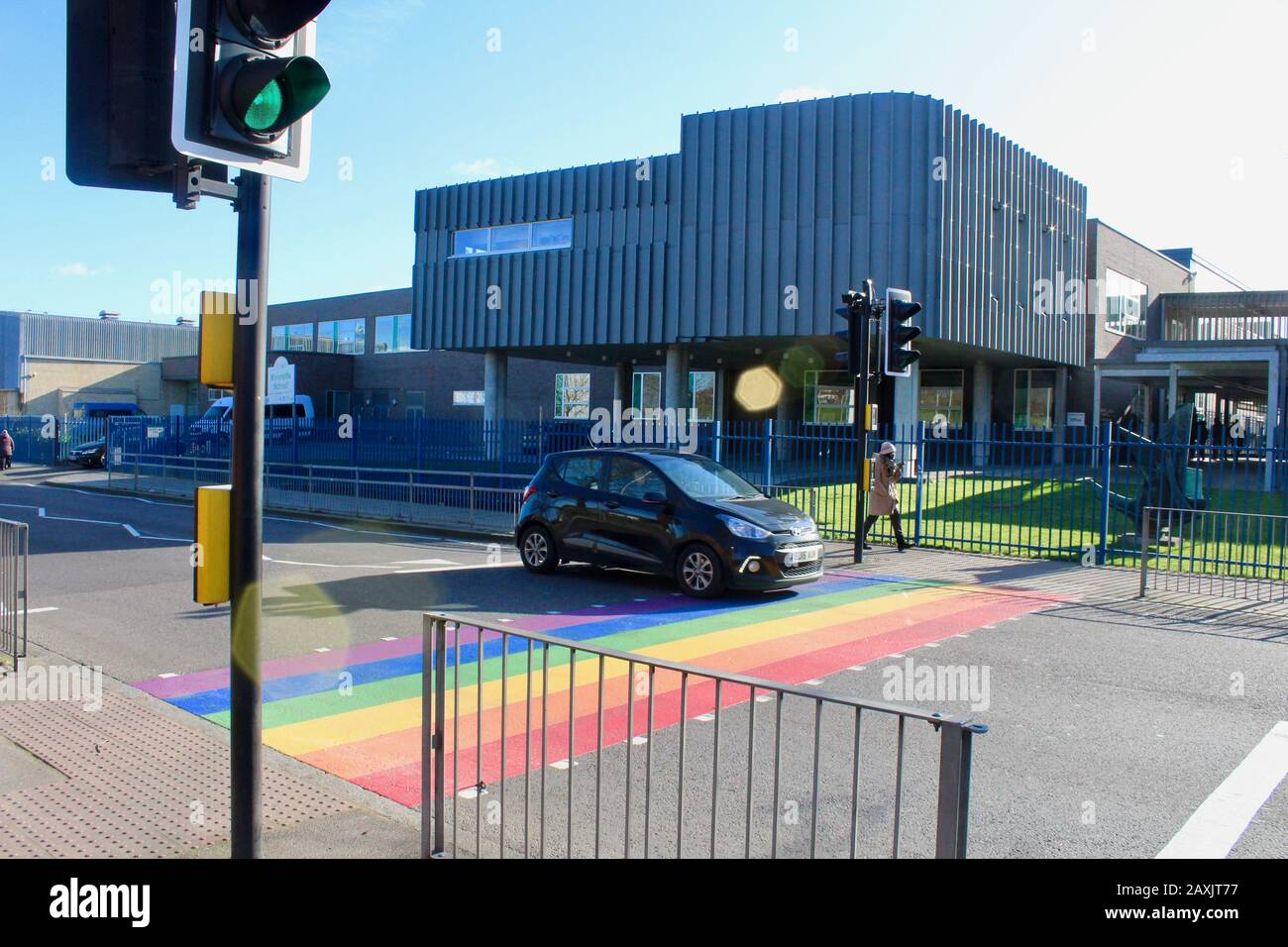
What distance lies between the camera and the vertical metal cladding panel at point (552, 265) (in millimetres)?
30578

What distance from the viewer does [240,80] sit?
308 cm

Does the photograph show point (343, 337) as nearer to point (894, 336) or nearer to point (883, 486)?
point (883, 486)

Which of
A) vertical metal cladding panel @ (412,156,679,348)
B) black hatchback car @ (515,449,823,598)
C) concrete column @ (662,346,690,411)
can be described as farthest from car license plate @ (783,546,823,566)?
concrete column @ (662,346,690,411)

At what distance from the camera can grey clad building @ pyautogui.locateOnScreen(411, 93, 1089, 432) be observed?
87.4ft

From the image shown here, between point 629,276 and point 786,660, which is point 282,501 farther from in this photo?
point 786,660

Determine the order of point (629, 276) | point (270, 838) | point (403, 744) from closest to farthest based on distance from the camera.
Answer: point (270, 838)
point (403, 744)
point (629, 276)

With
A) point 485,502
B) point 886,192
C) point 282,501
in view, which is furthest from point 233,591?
point 886,192

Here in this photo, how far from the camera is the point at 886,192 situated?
26.3 metres

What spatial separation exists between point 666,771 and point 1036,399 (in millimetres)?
35161

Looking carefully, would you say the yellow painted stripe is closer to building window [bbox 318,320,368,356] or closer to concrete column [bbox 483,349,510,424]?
concrete column [bbox 483,349,510,424]

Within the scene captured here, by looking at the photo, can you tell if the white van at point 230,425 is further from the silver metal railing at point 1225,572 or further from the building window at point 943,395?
the building window at point 943,395
